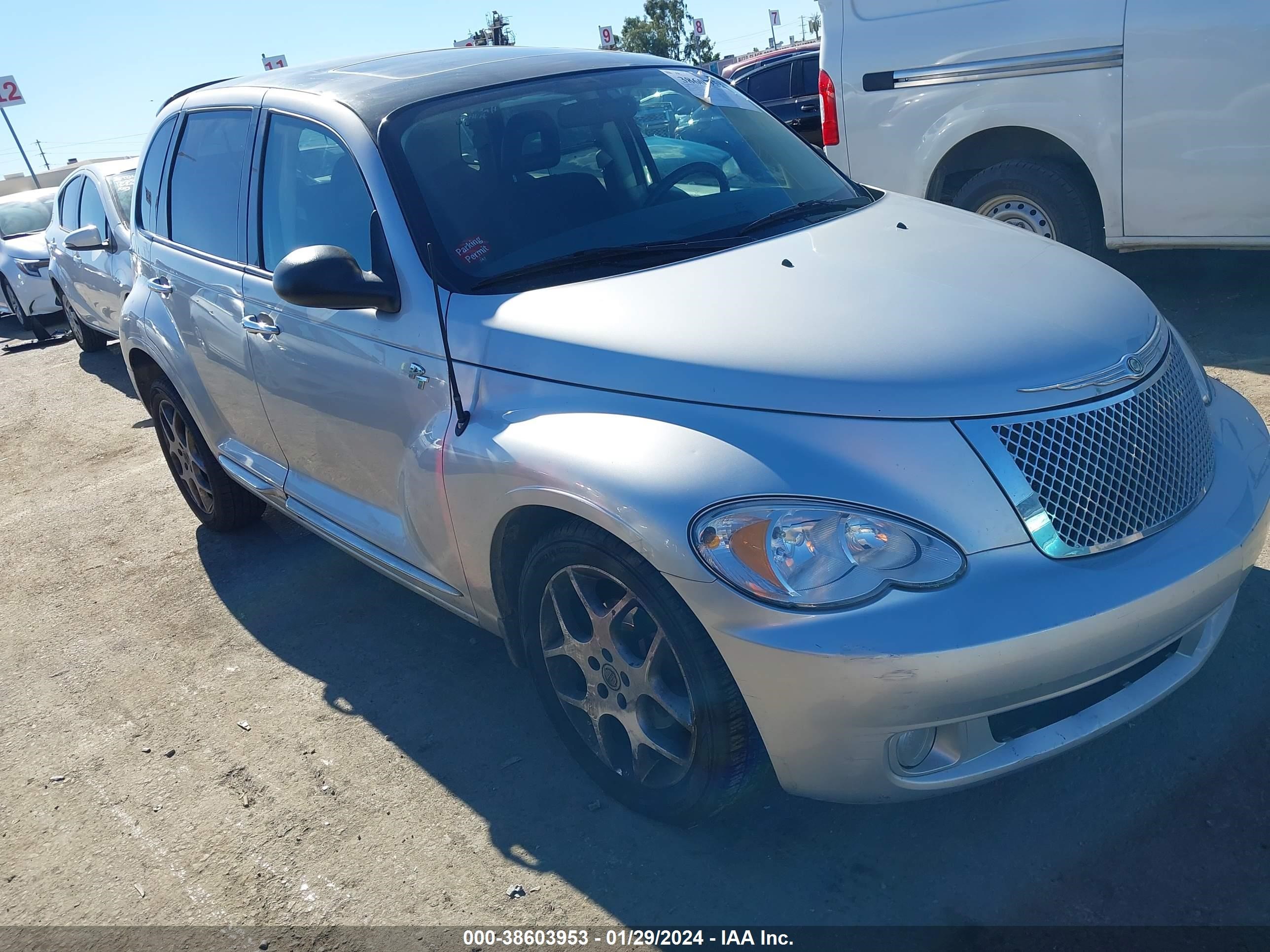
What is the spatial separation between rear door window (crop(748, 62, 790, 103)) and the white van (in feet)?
19.2

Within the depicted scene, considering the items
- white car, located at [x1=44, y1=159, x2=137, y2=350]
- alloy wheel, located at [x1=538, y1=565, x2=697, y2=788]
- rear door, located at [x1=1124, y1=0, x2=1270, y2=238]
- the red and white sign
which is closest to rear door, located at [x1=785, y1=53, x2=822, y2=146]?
rear door, located at [x1=1124, y1=0, x2=1270, y2=238]

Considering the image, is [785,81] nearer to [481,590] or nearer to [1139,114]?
[1139,114]

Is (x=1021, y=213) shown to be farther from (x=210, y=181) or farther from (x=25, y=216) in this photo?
(x=25, y=216)

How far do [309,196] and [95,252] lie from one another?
5.63 meters

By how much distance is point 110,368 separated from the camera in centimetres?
923

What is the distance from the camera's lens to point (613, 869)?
255 cm

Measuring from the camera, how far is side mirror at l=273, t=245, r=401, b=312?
2.77 m

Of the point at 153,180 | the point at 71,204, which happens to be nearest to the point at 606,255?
the point at 153,180

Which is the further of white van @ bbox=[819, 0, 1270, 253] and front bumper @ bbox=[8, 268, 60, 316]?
front bumper @ bbox=[8, 268, 60, 316]

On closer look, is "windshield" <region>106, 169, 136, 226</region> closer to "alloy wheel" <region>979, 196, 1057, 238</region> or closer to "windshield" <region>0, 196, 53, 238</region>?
"windshield" <region>0, 196, 53, 238</region>

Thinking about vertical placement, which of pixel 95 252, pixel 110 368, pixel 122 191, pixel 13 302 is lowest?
pixel 110 368

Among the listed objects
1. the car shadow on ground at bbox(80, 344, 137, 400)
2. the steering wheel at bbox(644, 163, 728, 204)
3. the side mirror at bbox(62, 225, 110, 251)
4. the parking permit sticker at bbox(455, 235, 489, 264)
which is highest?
the steering wheel at bbox(644, 163, 728, 204)

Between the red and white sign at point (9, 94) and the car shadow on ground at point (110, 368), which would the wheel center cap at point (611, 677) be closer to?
the car shadow on ground at point (110, 368)

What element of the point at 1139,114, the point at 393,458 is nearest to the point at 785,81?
the point at 1139,114
